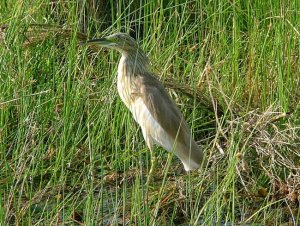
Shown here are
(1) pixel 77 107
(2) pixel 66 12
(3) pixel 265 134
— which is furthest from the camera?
(2) pixel 66 12

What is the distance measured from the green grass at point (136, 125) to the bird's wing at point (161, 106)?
4.8 inches

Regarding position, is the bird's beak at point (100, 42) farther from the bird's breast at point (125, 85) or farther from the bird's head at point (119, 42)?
the bird's breast at point (125, 85)

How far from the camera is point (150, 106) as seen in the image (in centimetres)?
458

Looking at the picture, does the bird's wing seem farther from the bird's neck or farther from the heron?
the bird's neck

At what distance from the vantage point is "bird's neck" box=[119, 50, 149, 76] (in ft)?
15.4

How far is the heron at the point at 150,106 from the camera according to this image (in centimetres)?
452

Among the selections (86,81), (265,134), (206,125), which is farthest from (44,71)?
(265,134)

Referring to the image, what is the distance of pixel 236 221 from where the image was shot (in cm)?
414

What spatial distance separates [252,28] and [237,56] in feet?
0.94

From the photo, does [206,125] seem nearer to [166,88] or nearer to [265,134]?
[166,88]

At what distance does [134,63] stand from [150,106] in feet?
0.88

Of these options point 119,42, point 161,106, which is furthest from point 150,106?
point 119,42

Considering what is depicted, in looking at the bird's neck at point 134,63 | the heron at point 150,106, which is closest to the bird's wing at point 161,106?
the heron at point 150,106

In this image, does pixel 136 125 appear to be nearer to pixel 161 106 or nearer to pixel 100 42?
pixel 161 106
